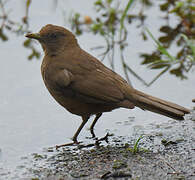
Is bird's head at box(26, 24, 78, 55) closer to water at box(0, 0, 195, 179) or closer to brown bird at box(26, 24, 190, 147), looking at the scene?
brown bird at box(26, 24, 190, 147)

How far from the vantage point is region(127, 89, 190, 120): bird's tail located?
15.7 ft

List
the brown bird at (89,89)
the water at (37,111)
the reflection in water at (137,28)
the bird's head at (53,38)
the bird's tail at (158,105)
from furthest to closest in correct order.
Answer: the reflection in water at (137,28) < the bird's head at (53,38) < the water at (37,111) < the brown bird at (89,89) < the bird's tail at (158,105)

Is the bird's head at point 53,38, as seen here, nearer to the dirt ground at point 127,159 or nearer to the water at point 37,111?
the water at point 37,111

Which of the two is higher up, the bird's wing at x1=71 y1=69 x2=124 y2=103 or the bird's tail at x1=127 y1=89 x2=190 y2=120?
the bird's wing at x1=71 y1=69 x2=124 y2=103

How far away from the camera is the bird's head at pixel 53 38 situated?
18.7 ft

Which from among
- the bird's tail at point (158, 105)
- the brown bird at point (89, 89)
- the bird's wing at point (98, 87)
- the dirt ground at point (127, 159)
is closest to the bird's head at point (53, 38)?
the brown bird at point (89, 89)

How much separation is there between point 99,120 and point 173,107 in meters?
1.31

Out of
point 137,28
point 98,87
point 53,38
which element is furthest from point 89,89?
point 137,28

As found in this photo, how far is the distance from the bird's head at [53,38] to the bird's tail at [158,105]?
3.67 feet

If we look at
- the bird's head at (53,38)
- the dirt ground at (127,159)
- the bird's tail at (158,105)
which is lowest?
the dirt ground at (127,159)

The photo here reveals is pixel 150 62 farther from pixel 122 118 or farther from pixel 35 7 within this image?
pixel 35 7

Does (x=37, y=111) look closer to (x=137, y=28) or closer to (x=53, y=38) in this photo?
(x=53, y=38)

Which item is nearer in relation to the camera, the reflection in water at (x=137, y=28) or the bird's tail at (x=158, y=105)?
the bird's tail at (x=158, y=105)

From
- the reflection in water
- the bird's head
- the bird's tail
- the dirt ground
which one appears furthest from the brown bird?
the reflection in water
